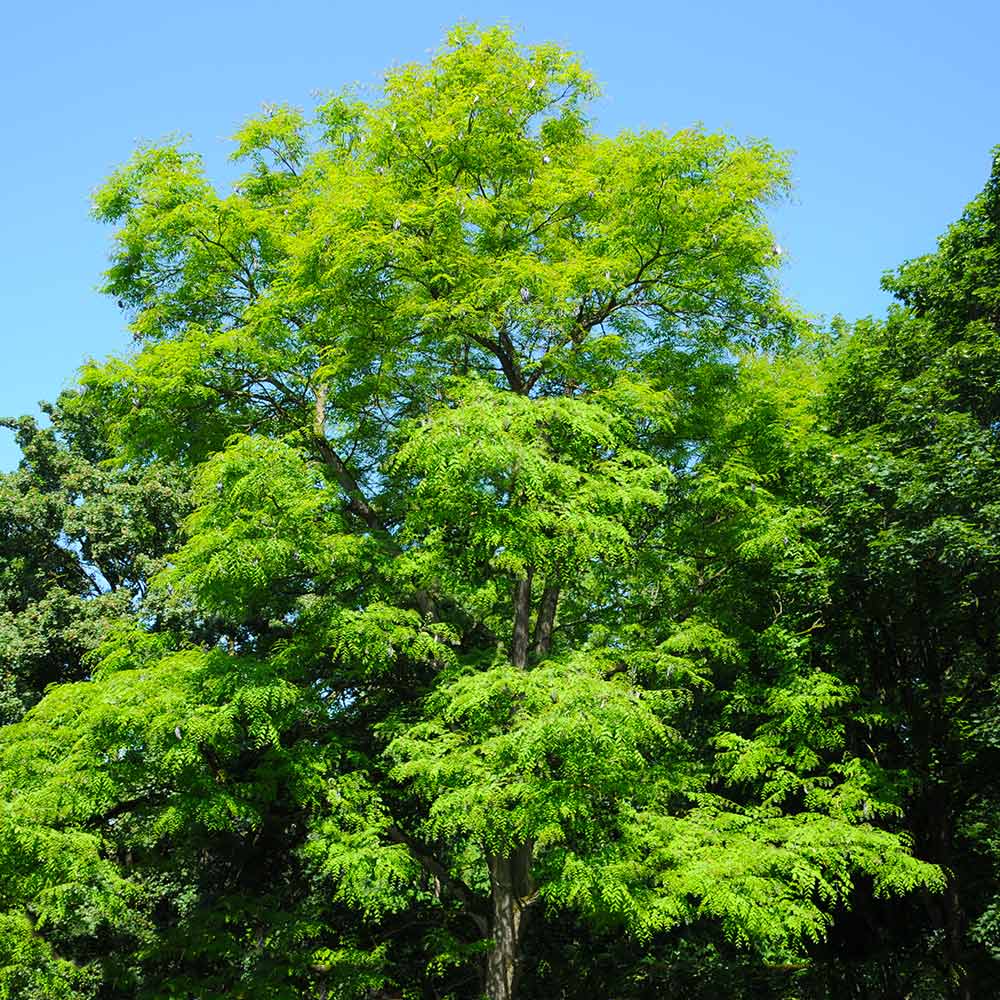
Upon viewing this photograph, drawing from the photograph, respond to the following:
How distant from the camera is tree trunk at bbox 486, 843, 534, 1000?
10352 millimetres

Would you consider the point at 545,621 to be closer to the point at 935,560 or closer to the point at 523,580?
the point at 523,580

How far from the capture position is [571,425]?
32.2 ft

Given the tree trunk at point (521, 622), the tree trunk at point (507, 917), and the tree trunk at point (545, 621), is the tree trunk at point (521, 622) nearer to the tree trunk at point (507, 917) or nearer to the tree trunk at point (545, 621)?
the tree trunk at point (545, 621)

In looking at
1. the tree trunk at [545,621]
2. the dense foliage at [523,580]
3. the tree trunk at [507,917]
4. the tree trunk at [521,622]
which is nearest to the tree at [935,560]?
the dense foliage at [523,580]

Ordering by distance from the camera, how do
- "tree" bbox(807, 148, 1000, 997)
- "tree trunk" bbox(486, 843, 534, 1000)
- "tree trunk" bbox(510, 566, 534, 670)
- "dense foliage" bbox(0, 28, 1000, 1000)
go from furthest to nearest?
"tree trunk" bbox(510, 566, 534, 670) < "tree" bbox(807, 148, 1000, 997) < "tree trunk" bbox(486, 843, 534, 1000) < "dense foliage" bbox(0, 28, 1000, 1000)

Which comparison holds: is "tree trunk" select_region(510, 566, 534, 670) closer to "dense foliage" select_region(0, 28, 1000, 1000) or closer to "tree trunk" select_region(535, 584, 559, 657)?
"dense foliage" select_region(0, 28, 1000, 1000)

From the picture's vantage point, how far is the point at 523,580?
38.2 feet

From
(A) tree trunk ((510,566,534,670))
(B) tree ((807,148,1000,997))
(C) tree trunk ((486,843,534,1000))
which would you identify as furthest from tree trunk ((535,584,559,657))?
(B) tree ((807,148,1000,997))

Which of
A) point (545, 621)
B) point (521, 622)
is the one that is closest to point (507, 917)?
point (521, 622)

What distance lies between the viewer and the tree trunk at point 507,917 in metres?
10.4

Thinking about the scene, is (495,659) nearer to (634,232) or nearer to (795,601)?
(795,601)

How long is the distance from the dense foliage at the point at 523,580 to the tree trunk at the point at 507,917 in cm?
5

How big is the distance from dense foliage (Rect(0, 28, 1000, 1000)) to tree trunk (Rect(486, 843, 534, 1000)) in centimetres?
5

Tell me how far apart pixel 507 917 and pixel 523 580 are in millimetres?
3864
